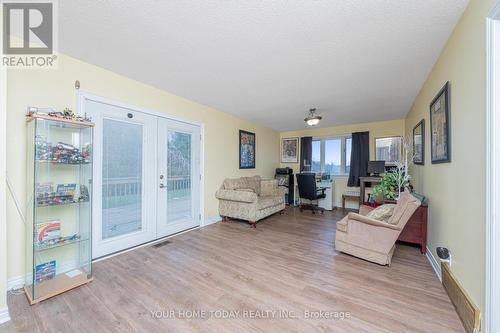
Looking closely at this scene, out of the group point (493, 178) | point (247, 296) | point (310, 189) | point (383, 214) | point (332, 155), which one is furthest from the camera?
point (332, 155)

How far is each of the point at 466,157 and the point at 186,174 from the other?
3.77 m

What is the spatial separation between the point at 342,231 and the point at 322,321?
1.45 metres

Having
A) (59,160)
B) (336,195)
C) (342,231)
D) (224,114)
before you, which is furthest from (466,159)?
(336,195)

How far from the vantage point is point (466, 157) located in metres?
1.60

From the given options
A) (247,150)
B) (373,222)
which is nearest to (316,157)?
(247,150)

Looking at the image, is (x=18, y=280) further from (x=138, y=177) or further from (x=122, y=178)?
(x=138, y=177)

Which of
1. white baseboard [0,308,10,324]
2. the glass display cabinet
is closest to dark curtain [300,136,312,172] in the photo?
the glass display cabinet

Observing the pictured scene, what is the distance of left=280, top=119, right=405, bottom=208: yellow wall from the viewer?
527cm

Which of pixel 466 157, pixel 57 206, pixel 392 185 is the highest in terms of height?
pixel 466 157

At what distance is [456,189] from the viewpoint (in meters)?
1.82

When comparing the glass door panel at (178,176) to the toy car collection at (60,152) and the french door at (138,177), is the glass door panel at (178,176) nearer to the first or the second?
the french door at (138,177)

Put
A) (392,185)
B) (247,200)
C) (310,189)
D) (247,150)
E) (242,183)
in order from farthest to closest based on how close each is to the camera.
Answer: (247,150) < (310,189) < (242,183) < (247,200) < (392,185)

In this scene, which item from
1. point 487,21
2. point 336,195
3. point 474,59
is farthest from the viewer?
point 336,195

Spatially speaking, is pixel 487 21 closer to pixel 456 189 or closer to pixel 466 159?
pixel 466 159
